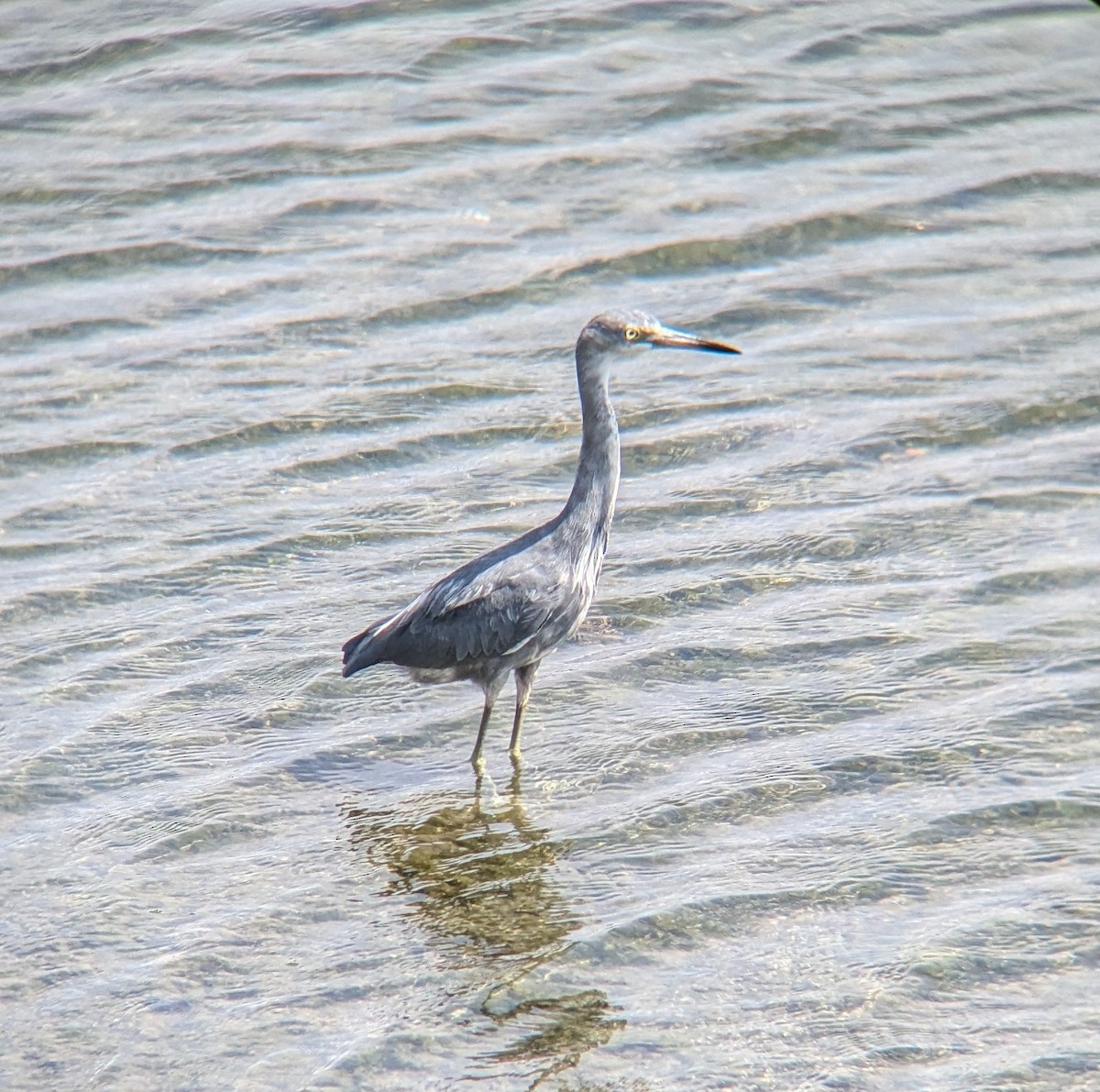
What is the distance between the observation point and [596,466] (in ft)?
24.2

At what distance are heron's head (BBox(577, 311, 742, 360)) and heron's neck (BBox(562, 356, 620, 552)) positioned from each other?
85 millimetres

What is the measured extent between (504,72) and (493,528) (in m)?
5.69

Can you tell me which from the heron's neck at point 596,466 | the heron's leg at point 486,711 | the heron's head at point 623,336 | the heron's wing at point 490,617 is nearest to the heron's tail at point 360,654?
the heron's wing at point 490,617

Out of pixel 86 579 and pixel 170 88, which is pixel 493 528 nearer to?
pixel 86 579

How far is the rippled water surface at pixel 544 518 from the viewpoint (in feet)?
18.5

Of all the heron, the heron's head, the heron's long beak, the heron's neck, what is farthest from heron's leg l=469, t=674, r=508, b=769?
the heron's long beak

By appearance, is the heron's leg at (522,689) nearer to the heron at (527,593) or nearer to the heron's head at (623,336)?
the heron at (527,593)

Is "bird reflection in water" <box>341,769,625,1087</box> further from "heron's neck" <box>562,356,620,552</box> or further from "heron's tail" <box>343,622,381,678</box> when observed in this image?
"heron's neck" <box>562,356,620,552</box>

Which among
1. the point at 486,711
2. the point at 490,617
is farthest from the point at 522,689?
the point at 490,617

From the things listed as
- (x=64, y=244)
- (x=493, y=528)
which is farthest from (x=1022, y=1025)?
(x=64, y=244)

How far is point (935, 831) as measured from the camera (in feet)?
20.9

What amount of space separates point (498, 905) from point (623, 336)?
2.48 meters

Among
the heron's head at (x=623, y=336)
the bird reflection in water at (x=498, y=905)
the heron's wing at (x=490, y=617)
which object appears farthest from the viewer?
the heron's head at (x=623, y=336)

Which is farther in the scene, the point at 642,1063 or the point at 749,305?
the point at 749,305
